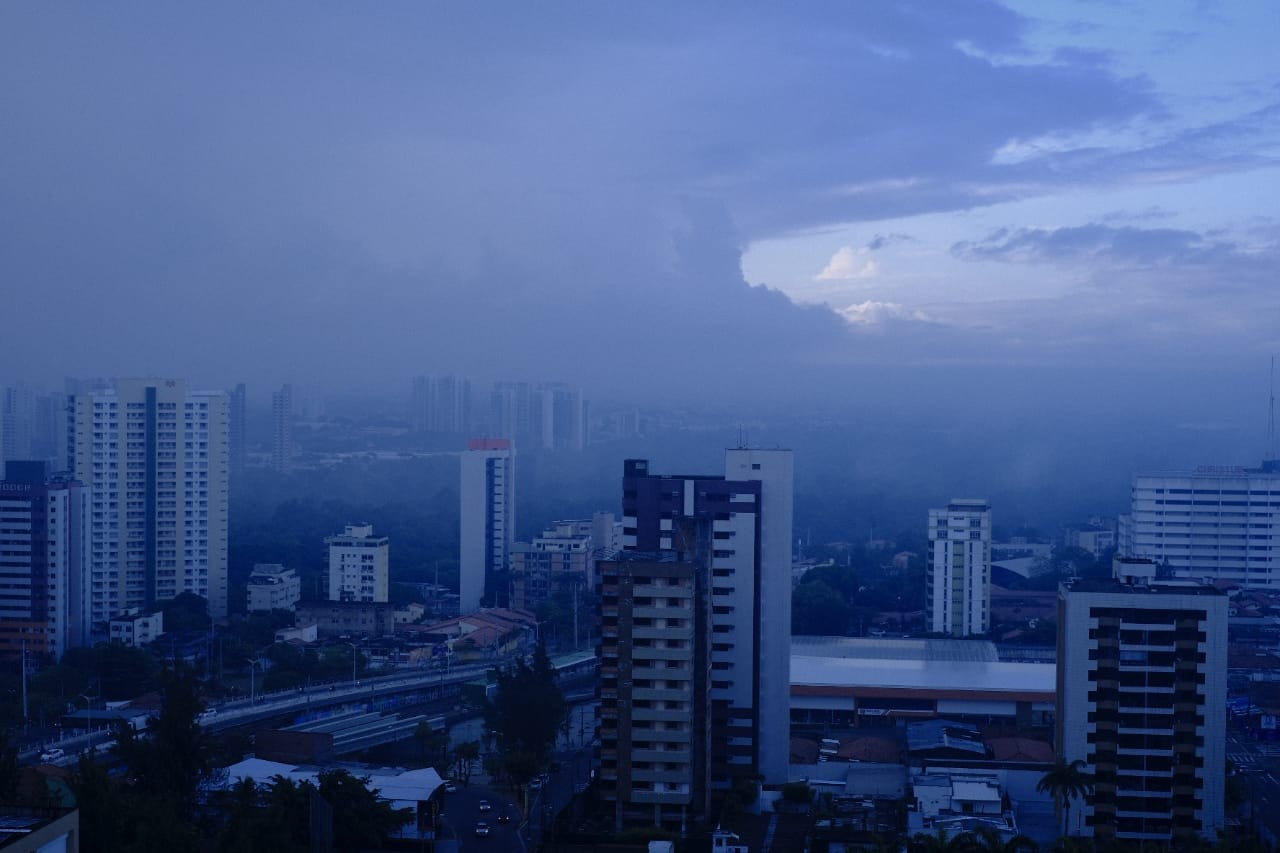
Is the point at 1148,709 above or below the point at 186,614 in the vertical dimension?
above

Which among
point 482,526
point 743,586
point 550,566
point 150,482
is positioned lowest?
point 550,566

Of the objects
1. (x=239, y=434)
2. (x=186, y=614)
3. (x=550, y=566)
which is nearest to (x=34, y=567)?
(x=186, y=614)

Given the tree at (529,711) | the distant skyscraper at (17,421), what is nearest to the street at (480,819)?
the tree at (529,711)

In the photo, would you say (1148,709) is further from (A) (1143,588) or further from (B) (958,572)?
(B) (958,572)

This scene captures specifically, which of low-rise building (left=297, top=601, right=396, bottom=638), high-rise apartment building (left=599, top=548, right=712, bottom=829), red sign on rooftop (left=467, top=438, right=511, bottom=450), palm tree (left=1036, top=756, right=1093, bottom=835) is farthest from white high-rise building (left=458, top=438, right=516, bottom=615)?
palm tree (left=1036, top=756, right=1093, bottom=835)

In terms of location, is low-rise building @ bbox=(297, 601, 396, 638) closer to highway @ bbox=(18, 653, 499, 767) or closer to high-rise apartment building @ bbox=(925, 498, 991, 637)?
highway @ bbox=(18, 653, 499, 767)

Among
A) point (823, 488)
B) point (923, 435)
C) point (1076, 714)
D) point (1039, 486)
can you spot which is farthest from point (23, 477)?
point (1039, 486)
